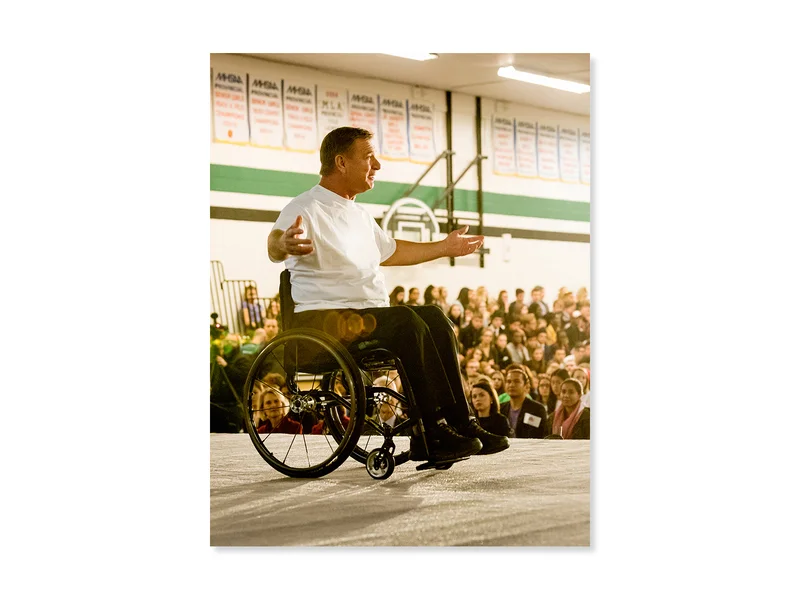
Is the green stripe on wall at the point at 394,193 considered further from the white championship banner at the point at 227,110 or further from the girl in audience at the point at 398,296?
the girl in audience at the point at 398,296

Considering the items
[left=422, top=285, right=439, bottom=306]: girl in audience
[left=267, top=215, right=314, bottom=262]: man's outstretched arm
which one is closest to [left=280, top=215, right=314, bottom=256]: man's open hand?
[left=267, top=215, right=314, bottom=262]: man's outstretched arm

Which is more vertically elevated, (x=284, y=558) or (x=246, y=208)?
(x=246, y=208)

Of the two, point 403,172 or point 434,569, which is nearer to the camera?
point 434,569

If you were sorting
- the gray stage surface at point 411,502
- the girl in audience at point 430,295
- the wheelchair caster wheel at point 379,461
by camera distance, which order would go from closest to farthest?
the gray stage surface at point 411,502 → the wheelchair caster wheel at point 379,461 → the girl in audience at point 430,295

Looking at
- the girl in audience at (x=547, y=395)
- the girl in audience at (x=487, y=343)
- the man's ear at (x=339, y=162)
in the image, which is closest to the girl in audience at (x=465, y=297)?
the girl in audience at (x=487, y=343)

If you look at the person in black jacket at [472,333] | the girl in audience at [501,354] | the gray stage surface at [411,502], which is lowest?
the gray stage surface at [411,502]
